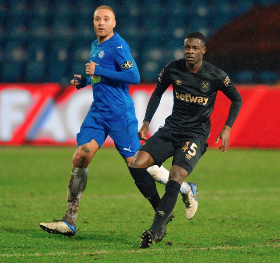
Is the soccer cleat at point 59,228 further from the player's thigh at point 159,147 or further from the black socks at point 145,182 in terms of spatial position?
the player's thigh at point 159,147

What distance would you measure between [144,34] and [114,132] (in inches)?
416

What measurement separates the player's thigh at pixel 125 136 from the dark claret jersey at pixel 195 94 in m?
0.44

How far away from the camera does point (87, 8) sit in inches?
623

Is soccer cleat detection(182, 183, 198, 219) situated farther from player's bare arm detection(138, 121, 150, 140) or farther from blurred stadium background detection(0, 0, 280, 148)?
blurred stadium background detection(0, 0, 280, 148)

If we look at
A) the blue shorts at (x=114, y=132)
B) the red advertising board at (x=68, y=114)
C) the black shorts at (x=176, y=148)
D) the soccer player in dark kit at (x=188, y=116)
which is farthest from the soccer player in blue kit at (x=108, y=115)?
the red advertising board at (x=68, y=114)

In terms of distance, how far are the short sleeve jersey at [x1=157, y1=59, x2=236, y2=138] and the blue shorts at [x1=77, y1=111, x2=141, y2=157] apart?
461 mm

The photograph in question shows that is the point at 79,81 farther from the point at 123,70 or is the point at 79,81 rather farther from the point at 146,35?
the point at 146,35

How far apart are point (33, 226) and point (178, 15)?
11.2m

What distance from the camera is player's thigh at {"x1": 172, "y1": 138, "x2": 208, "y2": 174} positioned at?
4617 millimetres

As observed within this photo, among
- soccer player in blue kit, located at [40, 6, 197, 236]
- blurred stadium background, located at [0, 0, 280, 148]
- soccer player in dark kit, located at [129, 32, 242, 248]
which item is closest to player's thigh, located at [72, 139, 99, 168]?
soccer player in blue kit, located at [40, 6, 197, 236]

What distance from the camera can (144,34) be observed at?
15453 mm

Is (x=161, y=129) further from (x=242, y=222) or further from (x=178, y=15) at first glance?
(x=178, y=15)

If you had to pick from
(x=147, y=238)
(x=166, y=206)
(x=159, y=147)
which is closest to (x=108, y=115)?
(x=159, y=147)

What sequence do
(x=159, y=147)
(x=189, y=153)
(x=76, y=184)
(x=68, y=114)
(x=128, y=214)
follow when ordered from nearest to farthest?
(x=189, y=153) → (x=159, y=147) → (x=76, y=184) → (x=128, y=214) → (x=68, y=114)
